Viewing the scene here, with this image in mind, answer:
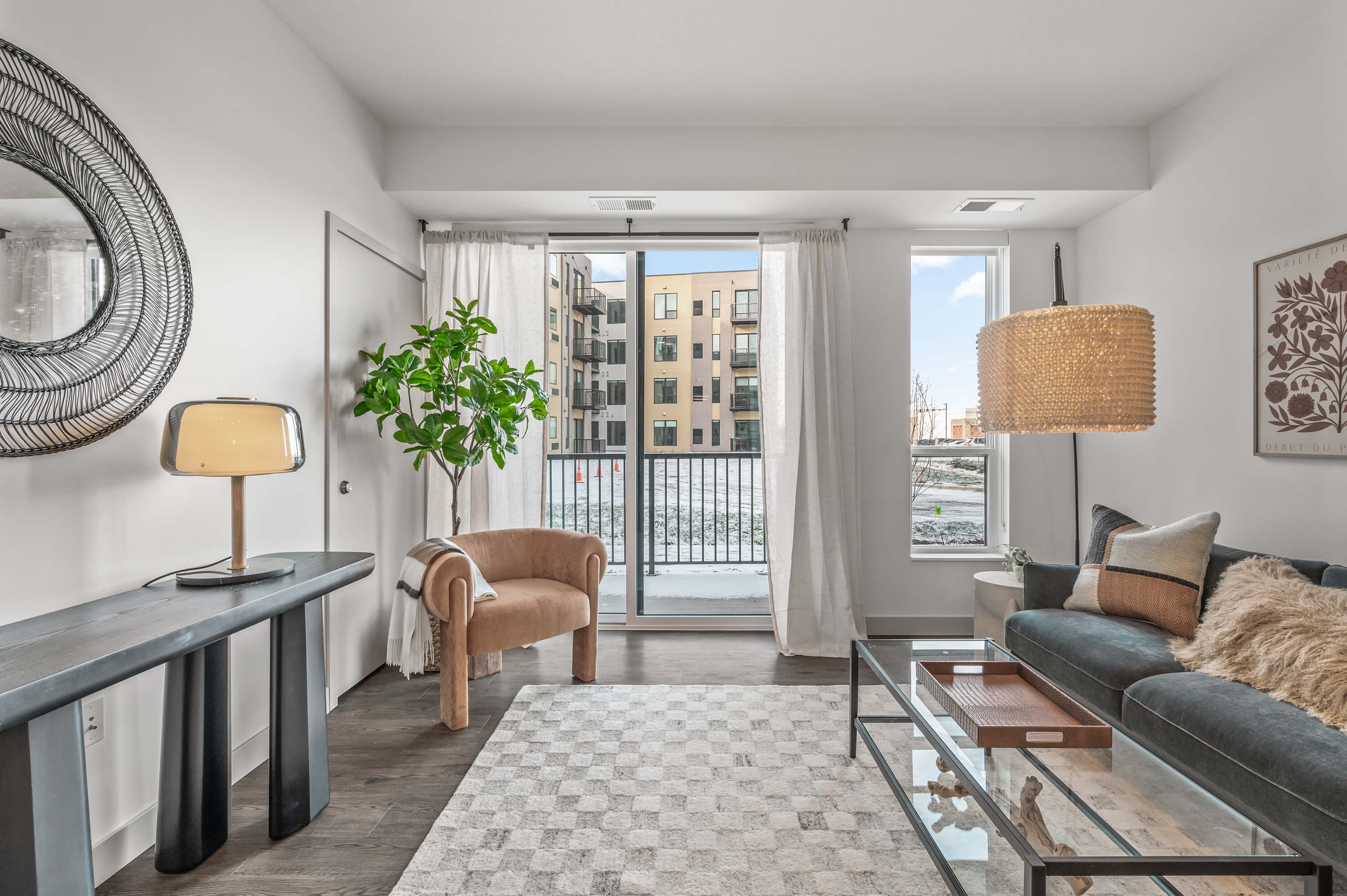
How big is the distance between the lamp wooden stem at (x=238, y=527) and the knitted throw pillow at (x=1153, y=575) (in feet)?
10.3

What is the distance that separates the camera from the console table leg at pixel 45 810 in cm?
112

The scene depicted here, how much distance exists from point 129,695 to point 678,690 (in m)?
2.00

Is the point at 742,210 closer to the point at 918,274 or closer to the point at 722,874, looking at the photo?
the point at 918,274

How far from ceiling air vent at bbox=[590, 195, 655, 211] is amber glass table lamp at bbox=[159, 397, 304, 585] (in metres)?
2.10

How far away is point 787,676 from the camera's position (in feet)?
10.6

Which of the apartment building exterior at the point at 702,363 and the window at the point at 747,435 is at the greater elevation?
the apartment building exterior at the point at 702,363

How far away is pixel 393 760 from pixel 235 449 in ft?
4.26

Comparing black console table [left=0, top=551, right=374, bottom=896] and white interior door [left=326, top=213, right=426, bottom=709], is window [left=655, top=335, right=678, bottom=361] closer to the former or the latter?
white interior door [left=326, top=213, right=426, bottom=709]

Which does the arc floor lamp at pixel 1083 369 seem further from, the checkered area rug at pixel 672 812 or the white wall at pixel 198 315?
the white wall at pixel 198 315

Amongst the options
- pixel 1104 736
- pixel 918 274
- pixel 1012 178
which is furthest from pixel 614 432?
pixel 1104 736

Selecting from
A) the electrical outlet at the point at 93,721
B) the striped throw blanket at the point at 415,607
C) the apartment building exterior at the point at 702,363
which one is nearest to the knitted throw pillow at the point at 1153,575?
the apartment building exterior at the point at 702,363

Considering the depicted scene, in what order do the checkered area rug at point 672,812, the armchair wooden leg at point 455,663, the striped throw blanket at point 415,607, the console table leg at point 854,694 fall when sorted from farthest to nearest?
the striped throw blanket at point 415,607 < the armchair wooden leg at point 455,663 < the console table leg at point 854,694 < the checkered area rug at point 672,812

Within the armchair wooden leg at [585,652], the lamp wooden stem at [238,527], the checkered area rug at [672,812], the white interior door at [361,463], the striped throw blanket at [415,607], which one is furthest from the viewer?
the armchair wooden leg at [585,652]

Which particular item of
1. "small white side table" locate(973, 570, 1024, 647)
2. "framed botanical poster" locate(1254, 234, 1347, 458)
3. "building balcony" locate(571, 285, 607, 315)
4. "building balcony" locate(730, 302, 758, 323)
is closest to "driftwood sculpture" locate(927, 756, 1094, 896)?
"small white side table" locate(973, 570, 1024, 647)
